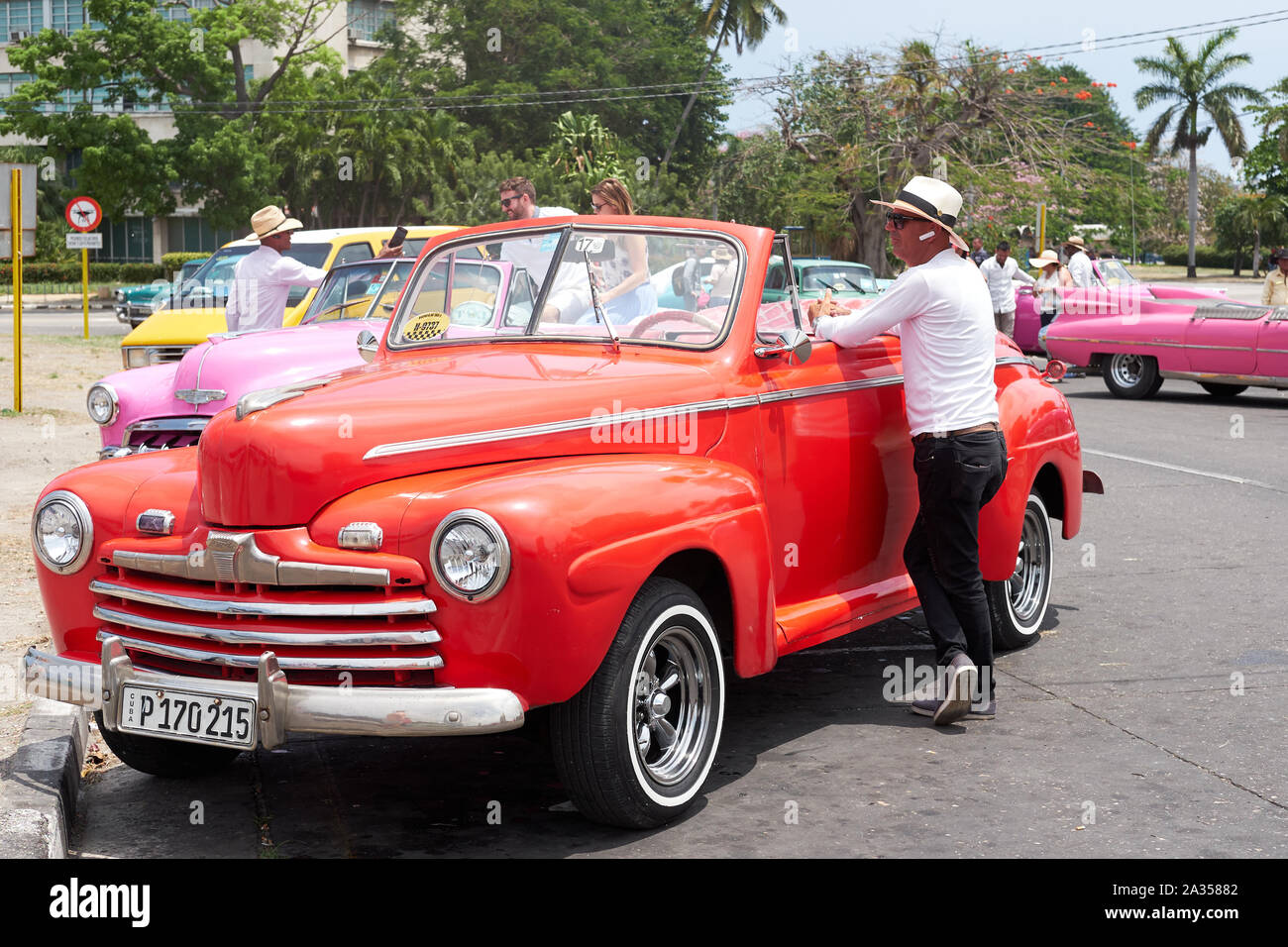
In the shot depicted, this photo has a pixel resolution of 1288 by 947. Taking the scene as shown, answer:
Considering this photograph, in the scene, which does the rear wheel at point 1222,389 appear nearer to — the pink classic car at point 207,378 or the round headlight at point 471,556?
the pink classic car at point 207,378

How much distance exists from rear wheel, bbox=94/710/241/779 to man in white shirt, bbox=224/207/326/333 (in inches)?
220

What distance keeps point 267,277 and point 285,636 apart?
6680 mm

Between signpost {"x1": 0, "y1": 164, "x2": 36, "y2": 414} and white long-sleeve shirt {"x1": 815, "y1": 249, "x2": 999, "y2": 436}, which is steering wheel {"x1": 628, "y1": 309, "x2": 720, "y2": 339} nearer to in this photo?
white long-sleeve shirt {"x1": 815, "y1": 249, "x2": 999, "y2": 436}

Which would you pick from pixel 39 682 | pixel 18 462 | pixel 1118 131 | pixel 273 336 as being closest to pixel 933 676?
pixel 39 682

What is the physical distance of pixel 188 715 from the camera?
4363 mm

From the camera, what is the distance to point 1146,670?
6.51 meters

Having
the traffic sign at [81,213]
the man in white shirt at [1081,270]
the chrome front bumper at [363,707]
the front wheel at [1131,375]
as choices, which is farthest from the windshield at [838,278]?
the chrome front bumper at [363,707]

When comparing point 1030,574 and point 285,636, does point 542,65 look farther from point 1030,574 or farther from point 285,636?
point 285,636

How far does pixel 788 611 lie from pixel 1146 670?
2029 millimetres

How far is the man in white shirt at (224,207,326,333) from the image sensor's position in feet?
34.3

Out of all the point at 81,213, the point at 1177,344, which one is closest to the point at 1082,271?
the point at 1177,344

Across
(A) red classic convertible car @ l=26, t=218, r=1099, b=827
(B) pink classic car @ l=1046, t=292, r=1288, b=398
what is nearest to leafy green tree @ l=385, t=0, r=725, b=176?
(B) pink classic car @ l=1046, t=292, r=1288, b=398

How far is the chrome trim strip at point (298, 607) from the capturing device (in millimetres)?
4188
